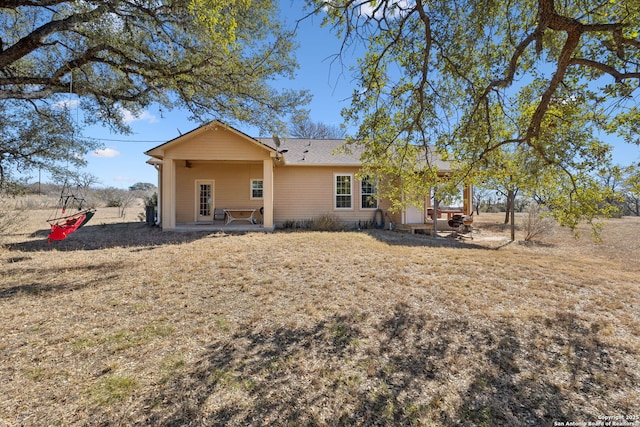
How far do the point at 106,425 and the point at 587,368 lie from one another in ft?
14.1

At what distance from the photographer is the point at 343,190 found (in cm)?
1368

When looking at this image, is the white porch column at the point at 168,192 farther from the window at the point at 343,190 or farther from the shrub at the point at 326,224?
the window at the point at 343,190

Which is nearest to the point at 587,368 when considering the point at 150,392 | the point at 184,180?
the point at 150,392

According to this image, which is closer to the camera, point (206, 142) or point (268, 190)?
point (206, 142)

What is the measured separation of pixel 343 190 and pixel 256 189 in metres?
4.27

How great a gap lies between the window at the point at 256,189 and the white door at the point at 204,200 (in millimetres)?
1960

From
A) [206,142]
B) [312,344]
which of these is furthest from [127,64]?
[312,344]

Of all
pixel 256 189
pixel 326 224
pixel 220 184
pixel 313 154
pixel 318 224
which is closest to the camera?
pixel 326 224

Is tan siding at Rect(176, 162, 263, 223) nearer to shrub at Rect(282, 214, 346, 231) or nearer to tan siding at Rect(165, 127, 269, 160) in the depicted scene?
shrub at Rect(282, 214, 346, 231)

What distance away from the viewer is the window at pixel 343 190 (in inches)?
538

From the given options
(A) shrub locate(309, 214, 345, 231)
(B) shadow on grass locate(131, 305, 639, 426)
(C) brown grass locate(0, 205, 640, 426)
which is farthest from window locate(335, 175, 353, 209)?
(B) shadow on grass locate(131, 305, 639, 426)

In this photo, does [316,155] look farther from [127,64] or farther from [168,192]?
[127,64]

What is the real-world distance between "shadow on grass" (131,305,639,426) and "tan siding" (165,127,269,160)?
29.1 feet

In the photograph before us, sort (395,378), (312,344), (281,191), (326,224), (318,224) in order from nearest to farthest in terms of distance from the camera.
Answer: (395,378) → (312,344) → (326,224) → (318,224) → (281,191)
